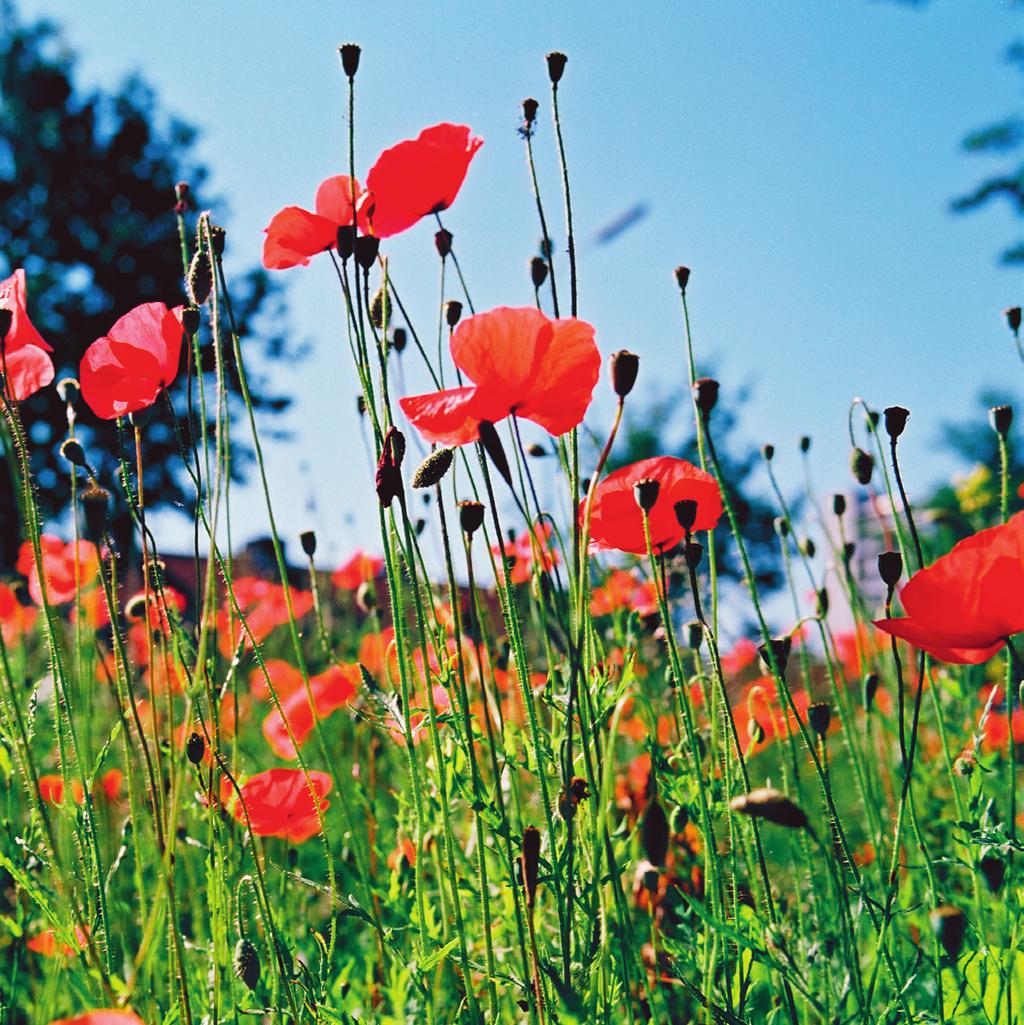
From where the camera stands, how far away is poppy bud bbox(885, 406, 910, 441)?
0.85 m

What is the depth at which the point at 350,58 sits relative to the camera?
Result: 2.81 ft

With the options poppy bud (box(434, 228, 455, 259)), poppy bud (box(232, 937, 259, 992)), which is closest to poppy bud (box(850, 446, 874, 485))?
poppy bud (box(434, 228, 455, 259))

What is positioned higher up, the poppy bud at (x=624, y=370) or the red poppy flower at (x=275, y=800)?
the poppy bud at (x=624, y=370)

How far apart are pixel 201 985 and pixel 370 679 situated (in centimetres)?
39

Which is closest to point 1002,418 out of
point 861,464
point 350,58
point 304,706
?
point 861,464

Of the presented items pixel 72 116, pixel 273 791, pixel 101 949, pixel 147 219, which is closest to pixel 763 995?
pixel 273 791

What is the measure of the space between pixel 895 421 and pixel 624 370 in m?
0.24

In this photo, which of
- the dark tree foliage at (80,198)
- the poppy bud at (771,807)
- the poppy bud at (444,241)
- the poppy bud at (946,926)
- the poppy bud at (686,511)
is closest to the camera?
the poppy bud at (771,807)

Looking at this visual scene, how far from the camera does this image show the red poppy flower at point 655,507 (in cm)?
90

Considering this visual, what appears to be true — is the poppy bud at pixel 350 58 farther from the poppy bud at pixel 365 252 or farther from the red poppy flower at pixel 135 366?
the red poppy flower at pixel 135 366

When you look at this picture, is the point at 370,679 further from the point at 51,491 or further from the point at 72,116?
the point at 72,116

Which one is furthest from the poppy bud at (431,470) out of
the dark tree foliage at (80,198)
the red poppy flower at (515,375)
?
the dark tree foliage at (80,198)

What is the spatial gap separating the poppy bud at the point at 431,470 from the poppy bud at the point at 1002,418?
0.61 m

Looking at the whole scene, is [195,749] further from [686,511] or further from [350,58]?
[350,58]
